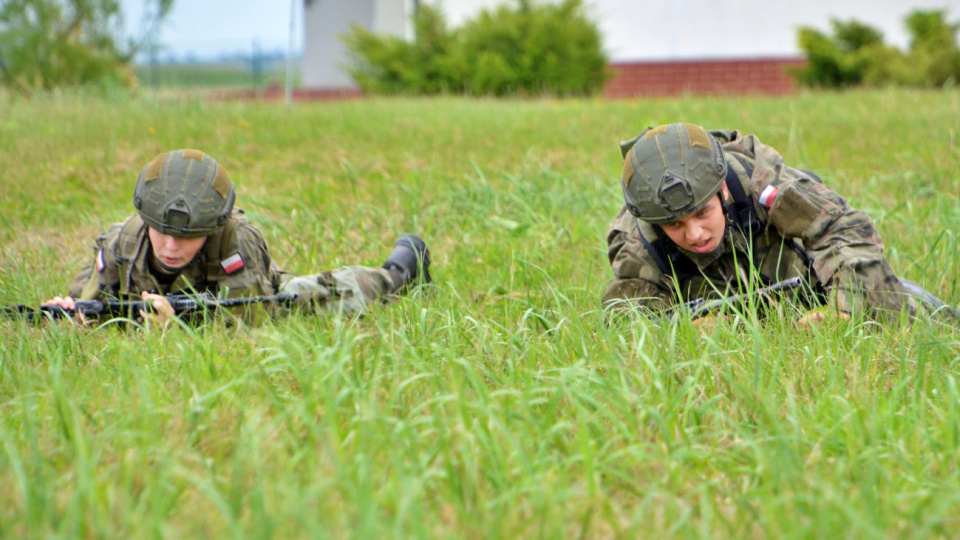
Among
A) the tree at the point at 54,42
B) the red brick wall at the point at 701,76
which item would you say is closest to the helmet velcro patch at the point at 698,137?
the tree at the point at 54,42

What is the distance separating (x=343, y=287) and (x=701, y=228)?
163 cm

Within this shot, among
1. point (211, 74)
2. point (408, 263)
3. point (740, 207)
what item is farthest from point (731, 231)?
point (211, 74)

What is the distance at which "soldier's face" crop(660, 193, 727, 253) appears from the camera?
362 centimetres

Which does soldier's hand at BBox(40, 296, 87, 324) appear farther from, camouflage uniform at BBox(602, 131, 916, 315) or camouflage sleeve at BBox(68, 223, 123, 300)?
camouflage uniform at BBox(602, 131, 916, 315)

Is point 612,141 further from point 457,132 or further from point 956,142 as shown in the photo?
point 956,142

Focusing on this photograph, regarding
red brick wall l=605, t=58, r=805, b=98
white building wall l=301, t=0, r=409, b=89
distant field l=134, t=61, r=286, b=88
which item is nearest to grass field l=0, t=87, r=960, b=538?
red brick wall l=605, t=58, r=805, b=98

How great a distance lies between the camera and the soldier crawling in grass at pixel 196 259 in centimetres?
397

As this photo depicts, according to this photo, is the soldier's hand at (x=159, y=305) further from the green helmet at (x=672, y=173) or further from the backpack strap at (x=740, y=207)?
the backpack strap at (x=740, y=207)

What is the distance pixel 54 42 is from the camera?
12.2 metres

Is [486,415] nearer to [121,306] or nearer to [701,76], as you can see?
[121,306]

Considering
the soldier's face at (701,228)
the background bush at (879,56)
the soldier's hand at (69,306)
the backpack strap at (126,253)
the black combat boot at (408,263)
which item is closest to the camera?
the soldier's face at (701,228)

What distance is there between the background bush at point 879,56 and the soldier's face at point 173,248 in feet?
38.7

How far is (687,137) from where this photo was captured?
3.61 m

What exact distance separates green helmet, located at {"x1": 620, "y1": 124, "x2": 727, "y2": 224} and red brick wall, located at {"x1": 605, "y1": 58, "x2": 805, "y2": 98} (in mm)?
13056
